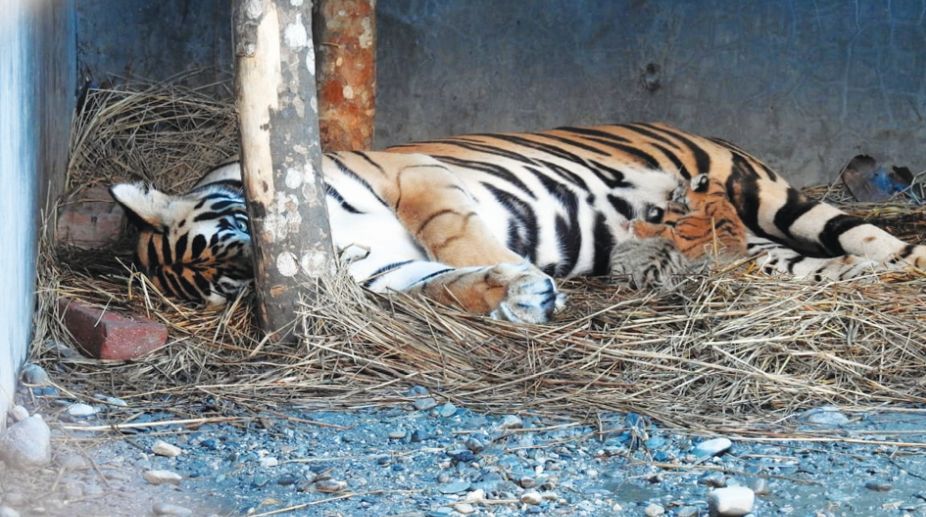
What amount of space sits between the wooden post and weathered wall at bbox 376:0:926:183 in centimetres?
227

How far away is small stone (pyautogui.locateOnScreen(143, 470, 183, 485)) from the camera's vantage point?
8.98 ft

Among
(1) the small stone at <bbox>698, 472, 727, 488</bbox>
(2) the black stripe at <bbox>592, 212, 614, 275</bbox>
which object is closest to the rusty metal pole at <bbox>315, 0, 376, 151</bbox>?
(2) the black stripe at <bbox>592, 212, 614, 275</bbox>

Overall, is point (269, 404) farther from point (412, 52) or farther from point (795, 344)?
point (412, 52)

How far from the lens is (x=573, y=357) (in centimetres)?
353

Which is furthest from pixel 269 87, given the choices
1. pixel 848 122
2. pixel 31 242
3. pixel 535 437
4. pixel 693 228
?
pixel 848 122

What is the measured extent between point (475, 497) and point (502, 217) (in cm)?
227

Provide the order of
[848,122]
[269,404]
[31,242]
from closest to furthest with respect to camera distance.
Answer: [269,404] < [31,242] < [848,122]

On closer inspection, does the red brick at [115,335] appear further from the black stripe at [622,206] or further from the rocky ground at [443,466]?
the black stripe at [622,206]

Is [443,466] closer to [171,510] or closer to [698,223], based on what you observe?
[171,510]

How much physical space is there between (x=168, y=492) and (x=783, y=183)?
3285 mm

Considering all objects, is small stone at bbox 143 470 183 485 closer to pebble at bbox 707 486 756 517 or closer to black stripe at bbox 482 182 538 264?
pebble at bbox 707 486 756 517

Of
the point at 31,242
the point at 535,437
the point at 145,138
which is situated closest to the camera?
the point at 535,437

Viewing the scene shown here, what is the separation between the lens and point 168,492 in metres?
2.69

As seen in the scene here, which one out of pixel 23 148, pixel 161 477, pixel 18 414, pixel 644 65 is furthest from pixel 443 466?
pixel 644 65
